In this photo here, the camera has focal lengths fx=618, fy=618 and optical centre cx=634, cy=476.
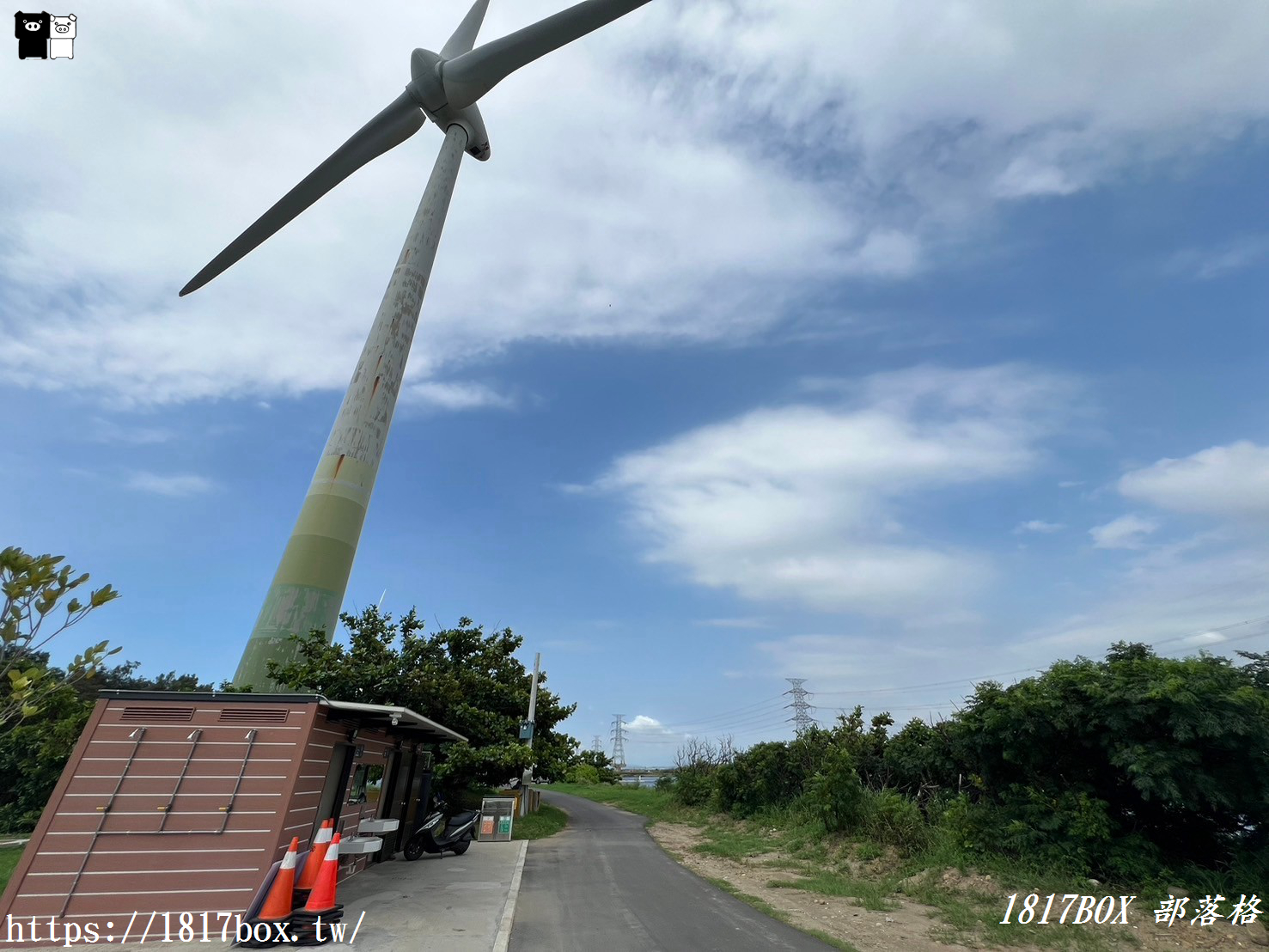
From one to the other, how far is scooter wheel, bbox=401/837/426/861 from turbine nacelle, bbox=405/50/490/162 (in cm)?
2308

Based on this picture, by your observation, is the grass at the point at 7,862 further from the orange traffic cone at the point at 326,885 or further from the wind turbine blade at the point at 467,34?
the wind turbine blade at the point at 467,34

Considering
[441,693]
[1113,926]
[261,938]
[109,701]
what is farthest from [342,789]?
[1113,926]

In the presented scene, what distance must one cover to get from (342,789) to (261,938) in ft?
10.4

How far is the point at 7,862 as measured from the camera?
1563cm

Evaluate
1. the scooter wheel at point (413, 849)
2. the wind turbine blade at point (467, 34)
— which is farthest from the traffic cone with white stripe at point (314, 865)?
the wind turbine blade at point (467, 34)

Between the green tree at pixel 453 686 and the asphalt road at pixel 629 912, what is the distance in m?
3.74

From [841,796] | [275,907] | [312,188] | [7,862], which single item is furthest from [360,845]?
[312,188]

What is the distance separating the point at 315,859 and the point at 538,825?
1640cm

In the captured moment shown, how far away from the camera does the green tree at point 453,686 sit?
1817 cm

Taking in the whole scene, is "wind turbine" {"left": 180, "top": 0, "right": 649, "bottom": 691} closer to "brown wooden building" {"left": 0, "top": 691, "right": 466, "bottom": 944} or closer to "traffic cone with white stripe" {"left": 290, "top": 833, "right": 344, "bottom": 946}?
"brown wooden building" {"left": 0, "top": 691, "right": 466, "bottom": 944}

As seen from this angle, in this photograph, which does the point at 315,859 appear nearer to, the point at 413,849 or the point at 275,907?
the point at 275,907

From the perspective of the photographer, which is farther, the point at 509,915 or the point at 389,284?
the point at 389,284

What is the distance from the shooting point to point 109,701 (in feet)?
30.0

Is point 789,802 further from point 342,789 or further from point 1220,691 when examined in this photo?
point 342,789
